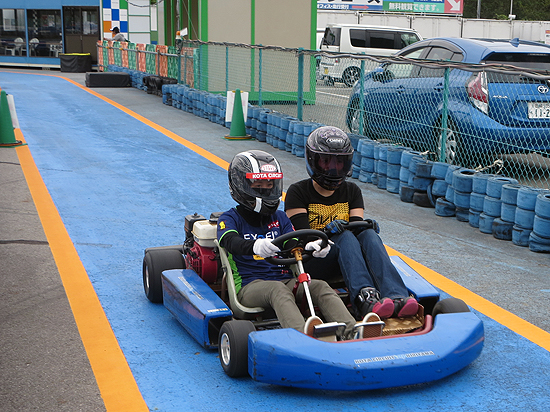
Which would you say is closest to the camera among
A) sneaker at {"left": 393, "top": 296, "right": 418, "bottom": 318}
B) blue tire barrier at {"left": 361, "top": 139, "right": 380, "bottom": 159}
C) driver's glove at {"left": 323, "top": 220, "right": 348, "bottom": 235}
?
sneaker at {"left": 393, "top": 296, "right": 418, "bottom": 318}

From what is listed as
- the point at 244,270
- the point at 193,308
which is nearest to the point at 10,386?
the point at 193,308

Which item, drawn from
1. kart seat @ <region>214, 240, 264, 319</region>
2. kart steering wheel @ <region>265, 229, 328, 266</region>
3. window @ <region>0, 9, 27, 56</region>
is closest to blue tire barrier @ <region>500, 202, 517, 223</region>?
kart steering wheel @ <region>265, 229, 328, 266</region>

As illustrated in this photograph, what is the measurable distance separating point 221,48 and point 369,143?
7.76 m

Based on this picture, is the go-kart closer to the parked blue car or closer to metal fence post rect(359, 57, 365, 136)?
the parked blue car

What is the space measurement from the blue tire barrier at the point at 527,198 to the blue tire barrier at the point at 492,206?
36 cm

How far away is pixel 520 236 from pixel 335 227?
9.78 feet

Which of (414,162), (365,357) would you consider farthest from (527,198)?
(365,357)

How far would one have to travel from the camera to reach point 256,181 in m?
4.38

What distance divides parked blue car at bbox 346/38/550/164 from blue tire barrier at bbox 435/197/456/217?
804 millimetres

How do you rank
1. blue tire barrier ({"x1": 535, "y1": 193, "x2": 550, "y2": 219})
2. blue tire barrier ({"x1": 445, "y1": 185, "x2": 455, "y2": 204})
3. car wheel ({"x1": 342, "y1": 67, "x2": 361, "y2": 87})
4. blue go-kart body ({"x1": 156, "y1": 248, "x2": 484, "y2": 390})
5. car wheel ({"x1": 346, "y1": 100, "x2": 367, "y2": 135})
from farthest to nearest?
car wheel ({"x1": 342, "y1": 67, "x2": 361, "y2": 87}) → car wheel ({"x1": 346, "y1": 100, "x2": 367, "y2": 135}) → blue tire barrier ({"x1": 445, "y1": 185, "x2": 455, "y2": 204}) → blue tire barrier ({"x1": 535, "y1": 193, "x2": 550, "y2": 219}) → blue go-kart body ({"x1": 156, "y1": 248, "x2": 484, "y2": 390})

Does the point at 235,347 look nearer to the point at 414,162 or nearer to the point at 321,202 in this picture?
the point at 321,202

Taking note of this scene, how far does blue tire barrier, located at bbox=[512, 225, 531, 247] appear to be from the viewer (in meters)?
6.73

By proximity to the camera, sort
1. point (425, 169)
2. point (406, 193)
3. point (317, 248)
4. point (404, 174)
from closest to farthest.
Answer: point (317, 248)
point (425, 169)
point (406, 193)
point (404, 174)

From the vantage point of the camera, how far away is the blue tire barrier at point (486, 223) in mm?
7160
